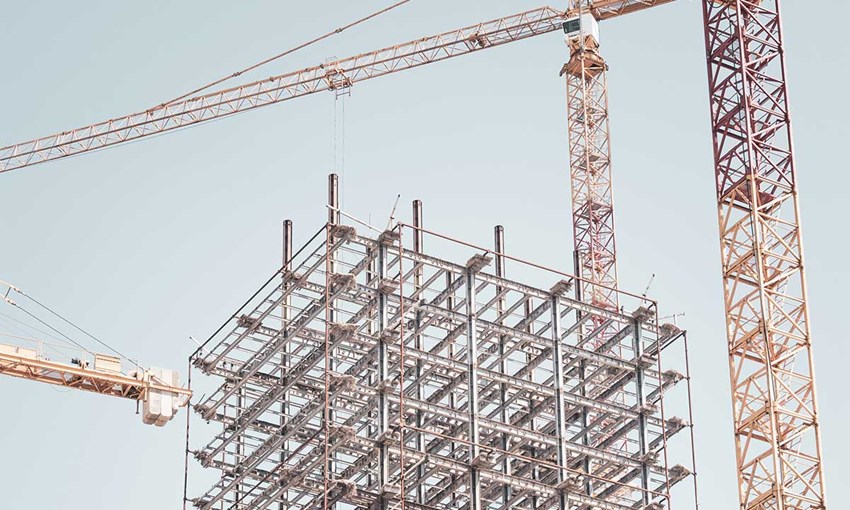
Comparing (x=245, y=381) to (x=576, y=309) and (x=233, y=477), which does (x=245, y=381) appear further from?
(x=576, y=309)

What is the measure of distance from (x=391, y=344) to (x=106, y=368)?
1835 inches

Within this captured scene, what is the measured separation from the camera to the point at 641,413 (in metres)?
106

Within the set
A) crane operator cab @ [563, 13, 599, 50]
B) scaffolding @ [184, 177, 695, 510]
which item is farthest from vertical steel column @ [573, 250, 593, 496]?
crane operator cab @ [563, 13, 599, 50]

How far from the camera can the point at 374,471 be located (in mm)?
99812

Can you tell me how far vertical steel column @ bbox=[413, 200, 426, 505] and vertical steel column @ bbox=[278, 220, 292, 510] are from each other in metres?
6.55

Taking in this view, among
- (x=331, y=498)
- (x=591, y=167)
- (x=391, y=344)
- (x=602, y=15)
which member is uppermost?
(x=602, y=15)

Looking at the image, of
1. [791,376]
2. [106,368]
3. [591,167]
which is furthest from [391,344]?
[591,167]

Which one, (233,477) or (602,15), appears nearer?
(233,477)

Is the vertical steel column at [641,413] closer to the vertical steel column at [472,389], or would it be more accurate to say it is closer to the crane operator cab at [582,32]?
the vertical steel column at [472,389]

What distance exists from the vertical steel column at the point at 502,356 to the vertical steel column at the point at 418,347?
408 centimetres

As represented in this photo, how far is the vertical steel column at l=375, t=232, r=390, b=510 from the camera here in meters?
97.1

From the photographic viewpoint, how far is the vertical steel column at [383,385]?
97.1m

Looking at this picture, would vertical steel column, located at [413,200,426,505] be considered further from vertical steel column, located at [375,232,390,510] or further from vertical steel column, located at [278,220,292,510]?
vertical steel column, located at [278,220,292,510]

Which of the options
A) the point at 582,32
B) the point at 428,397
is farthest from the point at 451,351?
the point at 582,32
